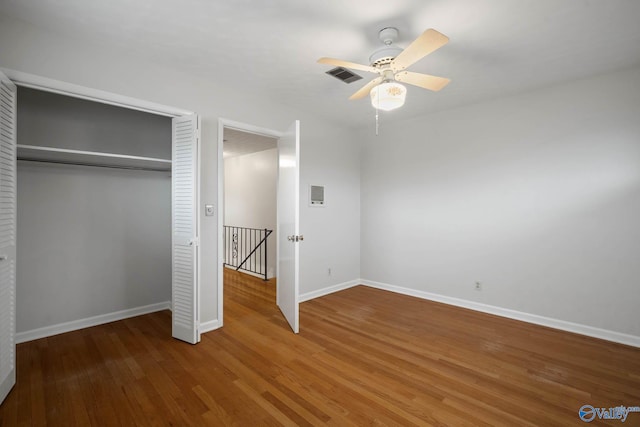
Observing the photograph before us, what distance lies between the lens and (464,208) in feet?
13.0

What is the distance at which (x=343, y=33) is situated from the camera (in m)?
2.28

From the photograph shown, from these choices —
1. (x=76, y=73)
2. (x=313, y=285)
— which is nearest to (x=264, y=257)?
(x=313, y=285)

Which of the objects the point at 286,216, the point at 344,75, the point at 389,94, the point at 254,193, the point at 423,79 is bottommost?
the point at 286,216

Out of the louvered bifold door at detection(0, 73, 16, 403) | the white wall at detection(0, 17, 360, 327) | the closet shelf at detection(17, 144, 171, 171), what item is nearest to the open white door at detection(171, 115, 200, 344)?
the white wall at detection(0, 17, 360, 327)

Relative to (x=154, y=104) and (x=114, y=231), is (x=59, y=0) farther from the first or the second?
(x=114, y=231)

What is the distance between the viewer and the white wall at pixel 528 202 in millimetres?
2930

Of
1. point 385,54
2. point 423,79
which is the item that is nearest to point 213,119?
point 385,54

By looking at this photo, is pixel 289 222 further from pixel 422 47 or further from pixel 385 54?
pixel 422 47

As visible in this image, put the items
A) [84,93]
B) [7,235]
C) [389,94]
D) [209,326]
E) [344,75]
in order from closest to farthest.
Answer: [7,235] → [389,94] → [84,93] → [344,75] → [209,326]

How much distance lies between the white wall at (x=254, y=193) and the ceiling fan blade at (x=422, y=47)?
3.34 meters

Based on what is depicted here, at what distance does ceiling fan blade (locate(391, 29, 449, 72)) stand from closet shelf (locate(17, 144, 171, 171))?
2.49 metres

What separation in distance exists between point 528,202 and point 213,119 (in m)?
3.78

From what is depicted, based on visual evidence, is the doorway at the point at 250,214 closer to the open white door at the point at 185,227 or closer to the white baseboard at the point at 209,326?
the white baseboard at the point at 209,326

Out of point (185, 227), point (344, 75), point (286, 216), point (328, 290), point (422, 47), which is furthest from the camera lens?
point (328, 290)
